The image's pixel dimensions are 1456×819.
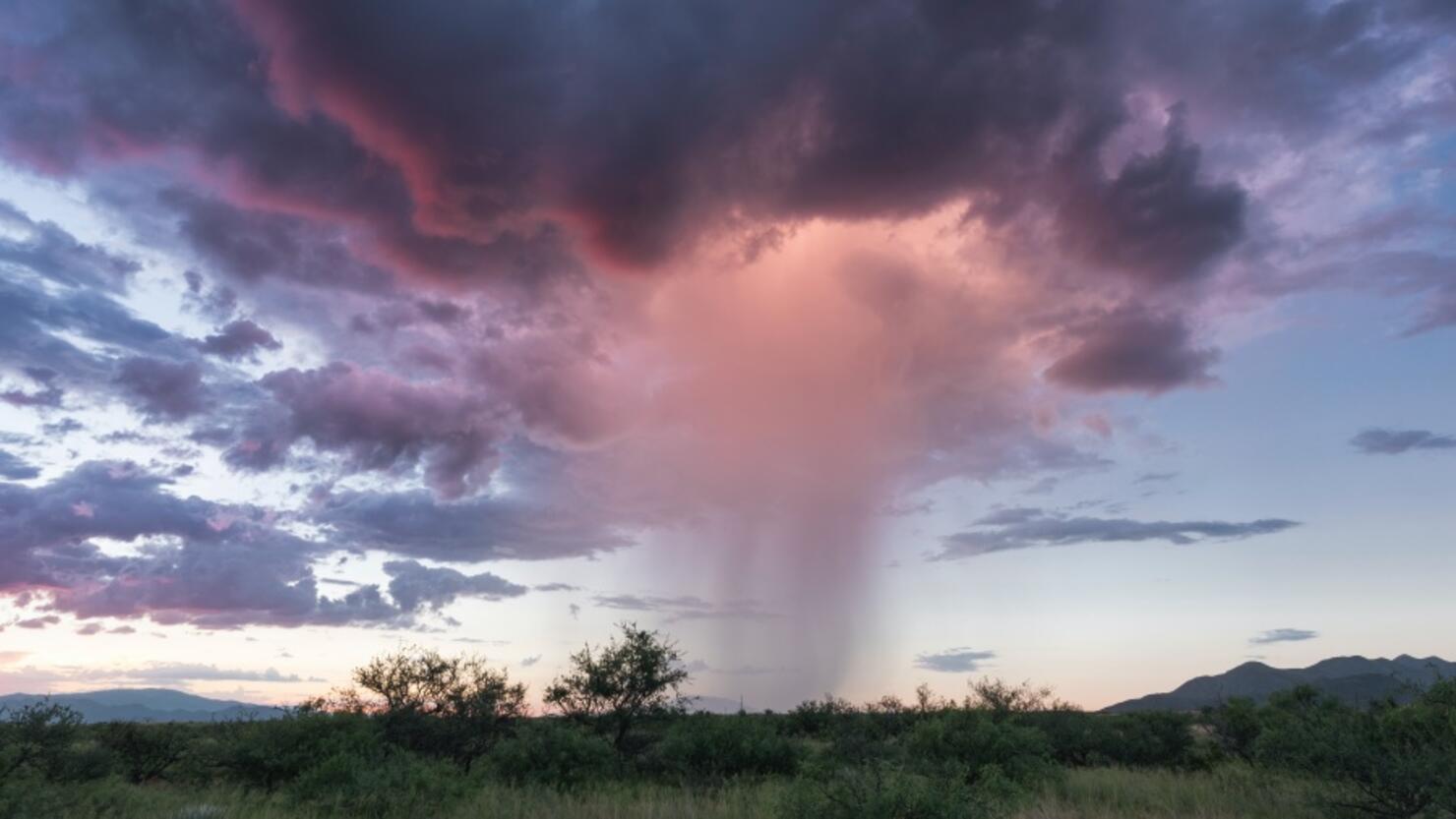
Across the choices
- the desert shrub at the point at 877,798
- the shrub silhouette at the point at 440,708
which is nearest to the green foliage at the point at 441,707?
the shrub silhouette at the point at 440,708

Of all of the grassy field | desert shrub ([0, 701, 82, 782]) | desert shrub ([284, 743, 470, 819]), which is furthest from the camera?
desert shrub ([0, 701, 82, 782])

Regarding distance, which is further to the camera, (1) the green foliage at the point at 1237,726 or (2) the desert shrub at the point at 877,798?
(1) the green foliage at the point at 1237,726

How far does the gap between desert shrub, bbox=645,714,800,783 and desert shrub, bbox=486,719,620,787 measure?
1.81 m

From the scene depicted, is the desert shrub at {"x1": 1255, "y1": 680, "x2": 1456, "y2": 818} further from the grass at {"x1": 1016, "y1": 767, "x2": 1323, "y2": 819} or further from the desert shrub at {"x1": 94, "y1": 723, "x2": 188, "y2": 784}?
the desert shrub at {"x1": 94, "y1": 723, "x2": 188, "y2": 784}

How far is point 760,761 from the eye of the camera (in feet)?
81.6

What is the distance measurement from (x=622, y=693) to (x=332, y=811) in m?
13.9

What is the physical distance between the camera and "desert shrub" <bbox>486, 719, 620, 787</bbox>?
2253cm

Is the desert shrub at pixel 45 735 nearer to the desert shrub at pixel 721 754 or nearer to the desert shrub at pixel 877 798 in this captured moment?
the desert shrub at pixel 721 754

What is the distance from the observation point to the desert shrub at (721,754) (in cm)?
2456

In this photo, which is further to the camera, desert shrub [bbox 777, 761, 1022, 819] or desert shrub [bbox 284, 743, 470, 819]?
desert shrub [bbox 284, 743, 470, 819]

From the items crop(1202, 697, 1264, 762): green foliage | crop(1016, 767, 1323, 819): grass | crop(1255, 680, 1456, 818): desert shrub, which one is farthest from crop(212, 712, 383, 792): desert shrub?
crop(1202, 697, 1264, 762): green foliage

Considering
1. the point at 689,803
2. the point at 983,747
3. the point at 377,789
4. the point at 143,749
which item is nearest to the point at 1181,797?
the point at 983,747

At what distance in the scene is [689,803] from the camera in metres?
17.2

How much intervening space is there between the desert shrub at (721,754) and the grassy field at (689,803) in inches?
104
